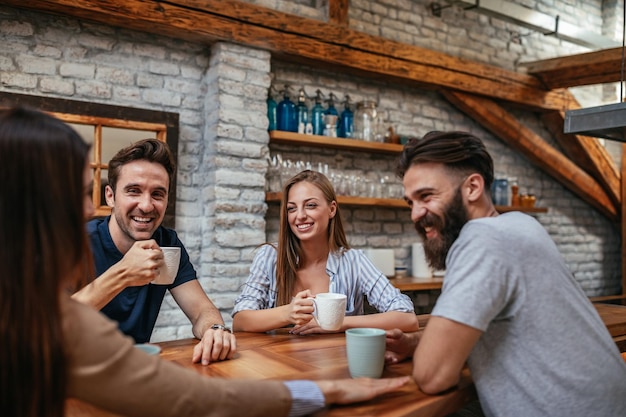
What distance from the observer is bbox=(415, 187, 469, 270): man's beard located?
58.7 inches

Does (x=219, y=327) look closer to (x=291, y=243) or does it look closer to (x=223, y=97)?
(x=291, y=243)

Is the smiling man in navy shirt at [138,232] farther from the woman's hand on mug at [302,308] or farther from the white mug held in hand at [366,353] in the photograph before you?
the white mug held in hand at [366,353]

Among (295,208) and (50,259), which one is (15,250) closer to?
(50,259)

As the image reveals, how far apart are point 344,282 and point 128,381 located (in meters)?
1.58

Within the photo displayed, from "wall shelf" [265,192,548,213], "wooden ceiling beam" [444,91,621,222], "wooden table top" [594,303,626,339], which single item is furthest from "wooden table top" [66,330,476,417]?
"wooden ceiling beam" [444,91,621,222]

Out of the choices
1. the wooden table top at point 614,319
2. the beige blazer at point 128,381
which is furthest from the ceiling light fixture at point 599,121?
the beige blazer at point 128,381

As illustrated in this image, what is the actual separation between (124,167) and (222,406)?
1.38 meters

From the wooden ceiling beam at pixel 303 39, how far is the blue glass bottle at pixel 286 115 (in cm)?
36

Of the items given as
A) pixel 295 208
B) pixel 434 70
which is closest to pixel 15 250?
pixel 295 208

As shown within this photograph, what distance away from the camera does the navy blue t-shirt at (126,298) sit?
2.07 m

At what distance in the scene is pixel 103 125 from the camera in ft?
11.9

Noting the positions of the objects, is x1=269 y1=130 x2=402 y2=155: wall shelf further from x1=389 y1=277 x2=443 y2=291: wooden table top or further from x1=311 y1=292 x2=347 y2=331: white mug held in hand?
x1=311 y1=292 x2=347 y2=331: white mug held in hand

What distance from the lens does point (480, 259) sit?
126 cm

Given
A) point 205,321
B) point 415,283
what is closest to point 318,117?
point 415,283
